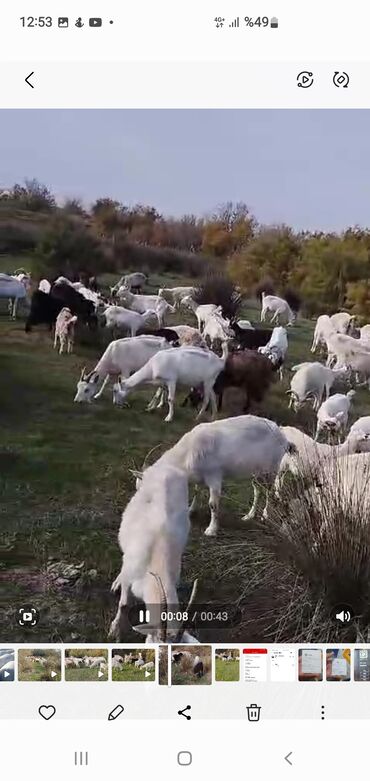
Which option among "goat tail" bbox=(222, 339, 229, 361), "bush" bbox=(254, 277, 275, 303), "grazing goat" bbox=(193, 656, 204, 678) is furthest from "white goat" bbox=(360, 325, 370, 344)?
"grazing goat" bbox=(193, 656, 204, 678)

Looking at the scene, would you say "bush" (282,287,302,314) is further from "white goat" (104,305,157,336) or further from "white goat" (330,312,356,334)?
"white goat" (104,305,157,336)

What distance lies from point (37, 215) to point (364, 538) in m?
1.48

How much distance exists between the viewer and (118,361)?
312 cm

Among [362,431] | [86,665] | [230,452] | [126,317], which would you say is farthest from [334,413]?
[86,665]

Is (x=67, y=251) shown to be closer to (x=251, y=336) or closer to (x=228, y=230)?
(x=228, y=230)

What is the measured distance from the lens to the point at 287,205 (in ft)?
9.50

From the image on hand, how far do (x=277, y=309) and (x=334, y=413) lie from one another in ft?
1.43

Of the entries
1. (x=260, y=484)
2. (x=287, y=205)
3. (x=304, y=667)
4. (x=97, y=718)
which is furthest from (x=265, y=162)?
(x=97, y=718)

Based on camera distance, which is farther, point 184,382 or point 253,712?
point 184,382

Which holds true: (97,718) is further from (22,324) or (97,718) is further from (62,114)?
(62,114)
